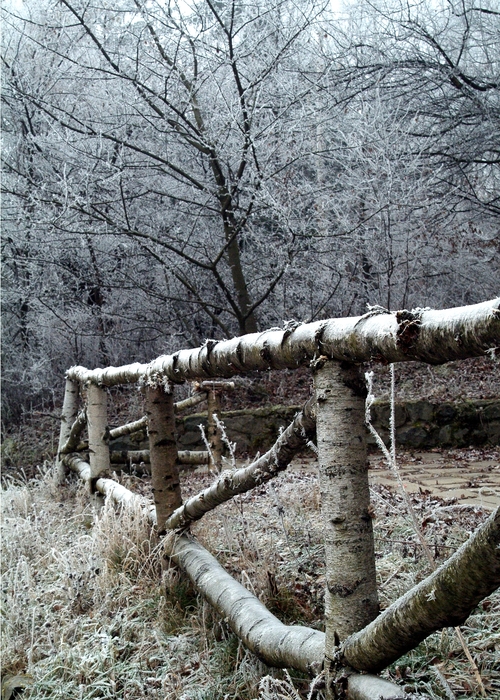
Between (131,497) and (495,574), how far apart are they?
10.3 feet

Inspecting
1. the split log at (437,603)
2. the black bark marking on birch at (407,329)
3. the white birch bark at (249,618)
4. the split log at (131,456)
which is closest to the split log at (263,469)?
the white birch bark at (249,618)

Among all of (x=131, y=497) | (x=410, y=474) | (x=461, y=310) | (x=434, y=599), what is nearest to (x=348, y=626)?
(x=434, y=599)

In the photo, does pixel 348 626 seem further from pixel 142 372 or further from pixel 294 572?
pixel 142 372

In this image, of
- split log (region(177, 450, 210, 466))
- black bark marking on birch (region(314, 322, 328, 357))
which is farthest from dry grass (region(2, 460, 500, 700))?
split log (region(177, 450, 210, 466))

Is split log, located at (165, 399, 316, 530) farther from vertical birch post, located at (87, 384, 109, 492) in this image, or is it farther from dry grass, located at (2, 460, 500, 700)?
vertical birch post, located at (87, 384, 109, 492)

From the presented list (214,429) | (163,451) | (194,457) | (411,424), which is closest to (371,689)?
(163,451)

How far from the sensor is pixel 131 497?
4.17 m

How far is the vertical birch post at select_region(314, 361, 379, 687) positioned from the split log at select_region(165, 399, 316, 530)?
25 centimetres

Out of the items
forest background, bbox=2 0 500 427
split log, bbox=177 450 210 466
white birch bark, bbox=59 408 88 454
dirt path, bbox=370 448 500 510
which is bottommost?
dirt path, bbox=370 448 500 510

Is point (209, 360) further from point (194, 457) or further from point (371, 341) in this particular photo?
point (194, 457)

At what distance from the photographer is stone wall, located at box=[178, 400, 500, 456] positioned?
835cm

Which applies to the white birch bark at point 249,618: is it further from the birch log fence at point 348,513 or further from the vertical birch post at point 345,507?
the vertical birch post at point 345,507

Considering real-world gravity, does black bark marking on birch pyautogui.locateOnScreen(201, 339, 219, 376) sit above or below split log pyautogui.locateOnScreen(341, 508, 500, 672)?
above

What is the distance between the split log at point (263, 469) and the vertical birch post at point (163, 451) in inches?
9.5
